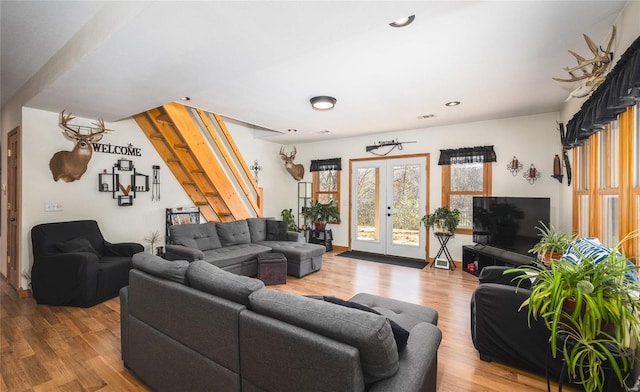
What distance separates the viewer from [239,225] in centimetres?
516

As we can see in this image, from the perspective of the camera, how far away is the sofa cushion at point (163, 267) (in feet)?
6.14

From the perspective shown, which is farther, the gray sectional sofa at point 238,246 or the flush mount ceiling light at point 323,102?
the gray sectional sofa at point 238,246

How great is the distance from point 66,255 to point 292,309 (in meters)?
3.48

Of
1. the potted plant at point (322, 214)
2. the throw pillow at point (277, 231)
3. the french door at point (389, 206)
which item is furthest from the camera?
the potted plant at point (322, 214)

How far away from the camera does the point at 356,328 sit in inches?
46.7

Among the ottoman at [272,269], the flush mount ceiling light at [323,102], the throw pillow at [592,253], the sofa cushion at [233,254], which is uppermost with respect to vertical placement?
the flush mount ceiling light at [323,102]

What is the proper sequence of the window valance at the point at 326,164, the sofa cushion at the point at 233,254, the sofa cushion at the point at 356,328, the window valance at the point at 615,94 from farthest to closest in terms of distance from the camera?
the window valance at the point at 326,164 < the sofa cushion at the point at 233,254 < the window valance at the point at 615,94 < the sofa cushion at the point at 356,328

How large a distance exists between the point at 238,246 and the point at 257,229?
24.3 inches

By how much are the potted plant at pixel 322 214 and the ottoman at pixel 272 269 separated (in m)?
2.34

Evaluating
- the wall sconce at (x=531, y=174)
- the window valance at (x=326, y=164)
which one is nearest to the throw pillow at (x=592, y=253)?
the wall sconce at (x=531, y=174)

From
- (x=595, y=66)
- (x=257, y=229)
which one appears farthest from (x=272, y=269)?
(x=595, y=66)

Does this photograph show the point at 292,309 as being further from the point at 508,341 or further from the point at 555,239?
the point at 555,239

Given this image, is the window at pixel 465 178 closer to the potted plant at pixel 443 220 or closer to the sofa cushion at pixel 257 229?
the potted plant at pixel 443 220

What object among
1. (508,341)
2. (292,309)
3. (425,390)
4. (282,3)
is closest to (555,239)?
(508,341)
